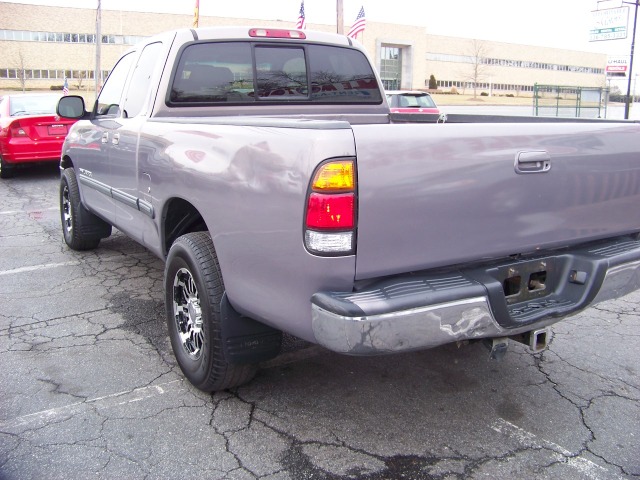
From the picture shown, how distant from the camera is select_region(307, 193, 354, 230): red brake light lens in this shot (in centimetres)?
241

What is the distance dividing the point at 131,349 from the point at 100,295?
51.9 inches

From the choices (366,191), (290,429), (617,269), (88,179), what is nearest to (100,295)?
(88,179)

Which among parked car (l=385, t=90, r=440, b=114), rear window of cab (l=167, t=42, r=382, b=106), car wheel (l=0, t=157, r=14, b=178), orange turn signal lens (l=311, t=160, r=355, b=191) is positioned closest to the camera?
orange turn signal lens (l=311, t=160, r=355, b=191)

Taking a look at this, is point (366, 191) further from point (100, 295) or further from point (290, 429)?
point (100, 295)

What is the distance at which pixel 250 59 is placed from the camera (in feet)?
14.4

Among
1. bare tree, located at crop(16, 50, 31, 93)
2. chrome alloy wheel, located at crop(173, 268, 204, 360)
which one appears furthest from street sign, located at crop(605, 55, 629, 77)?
bare tree, located at crop(16, 50, 31, 93)

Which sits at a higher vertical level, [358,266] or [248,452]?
[358,266]

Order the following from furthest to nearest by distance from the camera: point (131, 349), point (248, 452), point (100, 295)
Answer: point (100, 295), point (131, 349), point (248, 452)

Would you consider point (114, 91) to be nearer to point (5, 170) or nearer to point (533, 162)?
point (533, 162)

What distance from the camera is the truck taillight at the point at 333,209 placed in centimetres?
240

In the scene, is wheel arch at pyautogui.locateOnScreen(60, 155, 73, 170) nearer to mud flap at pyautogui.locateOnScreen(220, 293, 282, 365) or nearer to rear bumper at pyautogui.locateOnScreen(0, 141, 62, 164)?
mud flap at pyautogui.locateOnScreen(220, 293, 282, 365)

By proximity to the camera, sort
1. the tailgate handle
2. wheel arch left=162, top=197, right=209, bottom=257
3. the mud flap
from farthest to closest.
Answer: wheel arch left=162, top=197, right=209, bottom=257 < the mud flap < the tailgate handle

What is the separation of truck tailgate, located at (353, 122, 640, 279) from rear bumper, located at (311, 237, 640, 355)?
0.09 m

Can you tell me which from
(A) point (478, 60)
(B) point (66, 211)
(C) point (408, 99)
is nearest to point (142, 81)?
(B) point (66, 211)
